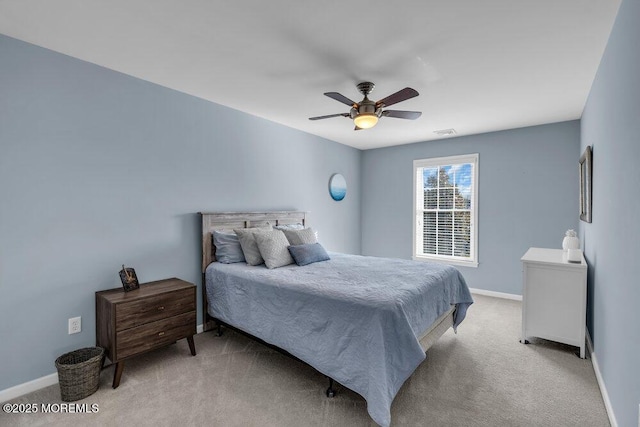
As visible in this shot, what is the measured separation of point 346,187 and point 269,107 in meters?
2.47

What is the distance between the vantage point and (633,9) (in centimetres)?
151

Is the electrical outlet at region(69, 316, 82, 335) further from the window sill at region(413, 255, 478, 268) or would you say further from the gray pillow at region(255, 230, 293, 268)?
the window sill at region(413, 255, 478, 268)

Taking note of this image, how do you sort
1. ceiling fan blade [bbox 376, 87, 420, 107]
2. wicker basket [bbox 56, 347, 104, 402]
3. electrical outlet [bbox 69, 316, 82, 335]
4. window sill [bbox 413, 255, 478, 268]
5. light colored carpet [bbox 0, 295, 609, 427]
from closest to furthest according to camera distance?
light colored carpet [bbox 0, 295, 609, 427] < wicker basket [bbox 56, 347, 104, 402] < ceiling fan blade [bbox 376, 87, 420, 107] < electrical outlet [bbox 69, 316, 82, 335] < window sill [bbox 413, 255, 478, 268]

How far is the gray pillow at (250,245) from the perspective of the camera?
318cm

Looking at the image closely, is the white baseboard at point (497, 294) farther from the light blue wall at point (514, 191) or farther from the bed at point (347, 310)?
the bed at point (347, 310)

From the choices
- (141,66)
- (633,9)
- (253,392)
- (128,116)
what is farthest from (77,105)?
(633,9)

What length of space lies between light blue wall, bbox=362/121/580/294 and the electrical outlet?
471cm

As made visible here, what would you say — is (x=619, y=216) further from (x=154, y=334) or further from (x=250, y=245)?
(x=154, y=334)

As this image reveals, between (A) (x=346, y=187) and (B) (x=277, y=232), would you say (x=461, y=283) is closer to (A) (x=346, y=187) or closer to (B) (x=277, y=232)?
(B) (x=277, y=232)

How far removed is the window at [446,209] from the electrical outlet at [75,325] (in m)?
4.75

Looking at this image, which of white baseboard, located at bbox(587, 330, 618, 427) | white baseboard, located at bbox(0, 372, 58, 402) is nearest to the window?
white baseboard, located at bbox(587, 330, 618, 427)

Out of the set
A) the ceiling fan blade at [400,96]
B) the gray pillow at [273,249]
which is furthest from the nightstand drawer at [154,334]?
the ceiling fan blade at [400,96]

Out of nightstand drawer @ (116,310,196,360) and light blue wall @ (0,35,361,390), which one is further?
nightstand drawer @ (116,310,196,360)

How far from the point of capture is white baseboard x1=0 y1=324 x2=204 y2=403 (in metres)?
2.11
